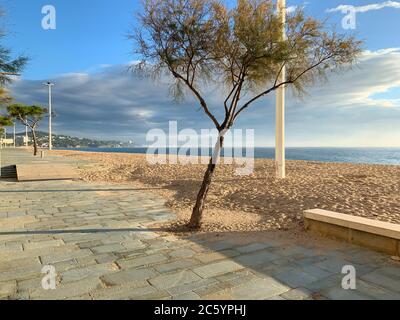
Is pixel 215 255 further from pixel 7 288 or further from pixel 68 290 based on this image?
pixel 7 288

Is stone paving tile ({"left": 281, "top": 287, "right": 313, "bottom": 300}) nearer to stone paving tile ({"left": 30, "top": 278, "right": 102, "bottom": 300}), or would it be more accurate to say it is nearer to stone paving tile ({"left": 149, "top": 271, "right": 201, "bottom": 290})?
stone paving tile ({"left": 149, "top": 271, "right": 201, "bottom": 290})

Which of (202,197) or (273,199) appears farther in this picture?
(273,199)

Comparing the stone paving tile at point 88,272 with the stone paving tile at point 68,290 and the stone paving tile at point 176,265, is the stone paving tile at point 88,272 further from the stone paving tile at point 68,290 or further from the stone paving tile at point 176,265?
the stone paving tile at point 176,265

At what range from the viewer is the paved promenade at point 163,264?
11.1ft

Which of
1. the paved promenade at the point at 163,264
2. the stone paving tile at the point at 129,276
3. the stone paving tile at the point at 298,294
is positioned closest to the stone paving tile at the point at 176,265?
the paved promenade at the point at 163,264

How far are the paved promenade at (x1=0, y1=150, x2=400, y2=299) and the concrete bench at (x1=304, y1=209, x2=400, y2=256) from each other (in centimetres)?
19

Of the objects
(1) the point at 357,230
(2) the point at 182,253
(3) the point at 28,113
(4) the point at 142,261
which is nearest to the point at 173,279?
(4) the point at 142,261

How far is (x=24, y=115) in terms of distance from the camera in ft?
99.0

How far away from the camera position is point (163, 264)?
13.8 feet

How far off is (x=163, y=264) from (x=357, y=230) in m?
2.98

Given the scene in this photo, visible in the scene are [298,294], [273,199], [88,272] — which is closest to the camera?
[298,294]

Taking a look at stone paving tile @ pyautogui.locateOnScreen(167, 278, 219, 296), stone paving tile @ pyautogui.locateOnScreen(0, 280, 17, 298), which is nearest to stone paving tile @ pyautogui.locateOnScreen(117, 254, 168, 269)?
stone paving tile @ pyautogui.locateOnScreen(167, 278, 219, 296)

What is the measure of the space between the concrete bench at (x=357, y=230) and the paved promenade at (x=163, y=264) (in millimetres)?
188

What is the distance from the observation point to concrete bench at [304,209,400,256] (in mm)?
4438
